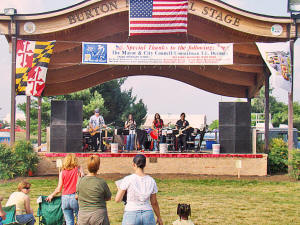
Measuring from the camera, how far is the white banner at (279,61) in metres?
14.0

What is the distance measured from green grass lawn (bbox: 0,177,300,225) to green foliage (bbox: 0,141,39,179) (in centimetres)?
66

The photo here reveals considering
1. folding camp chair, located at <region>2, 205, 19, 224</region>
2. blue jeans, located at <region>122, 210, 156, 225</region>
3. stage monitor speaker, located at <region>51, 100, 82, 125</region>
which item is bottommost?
folding camp chair, located at <region>2, 205, 19, 224</region>

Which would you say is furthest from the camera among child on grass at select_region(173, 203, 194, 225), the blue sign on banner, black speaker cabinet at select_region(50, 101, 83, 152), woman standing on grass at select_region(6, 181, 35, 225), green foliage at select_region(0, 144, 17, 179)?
black speaker cabinet at select_region(50, 101, 83, 152)

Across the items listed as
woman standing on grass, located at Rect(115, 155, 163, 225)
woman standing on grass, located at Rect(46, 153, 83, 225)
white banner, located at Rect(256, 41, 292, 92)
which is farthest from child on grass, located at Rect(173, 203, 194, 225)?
white banner, located at Rect(256, 41, 292, 92)

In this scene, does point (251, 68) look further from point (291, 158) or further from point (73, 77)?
point (73, 77)

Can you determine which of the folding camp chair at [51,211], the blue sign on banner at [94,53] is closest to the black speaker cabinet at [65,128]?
the blue sign on banner at [94,53]

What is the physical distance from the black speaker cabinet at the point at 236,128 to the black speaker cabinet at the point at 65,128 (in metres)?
4.89

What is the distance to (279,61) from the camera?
14094 mm

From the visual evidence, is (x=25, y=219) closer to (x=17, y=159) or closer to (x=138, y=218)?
(x=138, y=218)

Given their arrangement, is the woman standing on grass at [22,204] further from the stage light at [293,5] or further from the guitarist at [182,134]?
the stage light at [293,5]

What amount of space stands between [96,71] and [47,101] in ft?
60.9

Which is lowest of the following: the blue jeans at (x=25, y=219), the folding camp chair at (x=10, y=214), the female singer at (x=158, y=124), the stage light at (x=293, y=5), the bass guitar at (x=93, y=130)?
the blue jeans at (x=25, y=219)

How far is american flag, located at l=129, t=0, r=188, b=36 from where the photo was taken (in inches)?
562

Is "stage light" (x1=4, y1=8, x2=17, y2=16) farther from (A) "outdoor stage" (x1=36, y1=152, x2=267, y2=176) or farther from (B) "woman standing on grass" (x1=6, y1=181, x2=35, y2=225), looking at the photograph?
(B) "woman standing on grass" (x1=6, y1=181, x2=35, y2=225)
